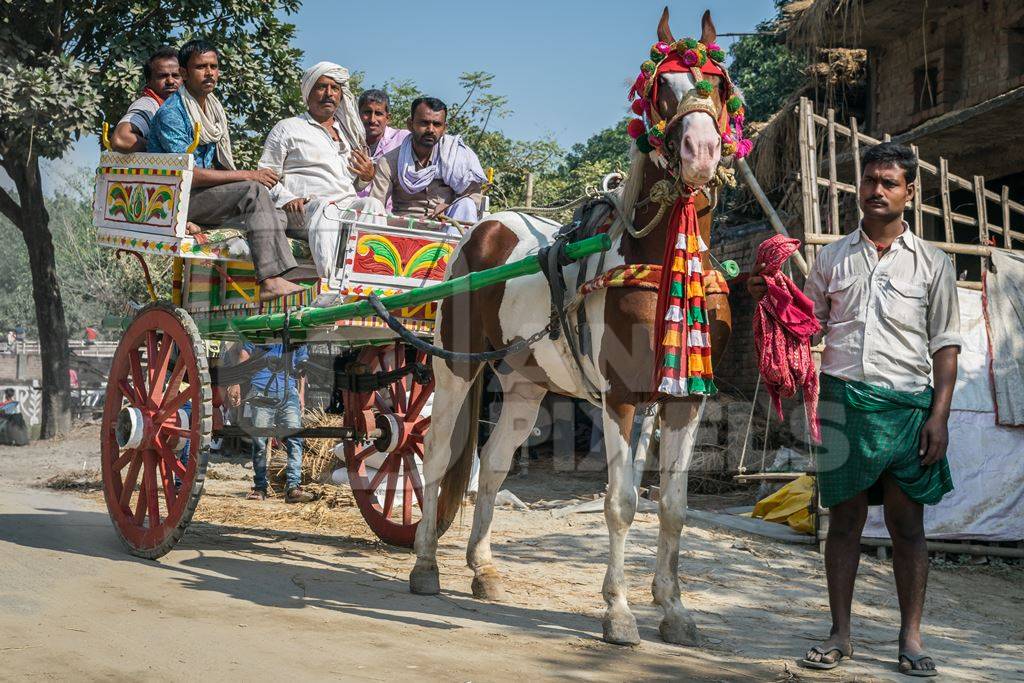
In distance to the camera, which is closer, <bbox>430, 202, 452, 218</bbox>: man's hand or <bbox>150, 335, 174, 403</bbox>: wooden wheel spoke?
<bbox>150, 335, 174, 403</bbox>: wooden wheel spoke

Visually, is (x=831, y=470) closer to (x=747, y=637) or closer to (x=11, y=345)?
(x=747, y=637)

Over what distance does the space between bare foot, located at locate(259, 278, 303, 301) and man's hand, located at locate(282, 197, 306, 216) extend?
0.47 meters

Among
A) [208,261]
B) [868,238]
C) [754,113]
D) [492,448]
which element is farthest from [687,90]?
[754,113]

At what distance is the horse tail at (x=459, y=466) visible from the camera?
5477mm

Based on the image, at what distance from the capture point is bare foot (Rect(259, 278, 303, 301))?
5578mm

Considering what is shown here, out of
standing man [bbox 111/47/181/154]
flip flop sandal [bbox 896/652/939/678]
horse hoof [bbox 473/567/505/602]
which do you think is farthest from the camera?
standing man [bbox 111/47/181/154]

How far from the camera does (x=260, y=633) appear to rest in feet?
13.2

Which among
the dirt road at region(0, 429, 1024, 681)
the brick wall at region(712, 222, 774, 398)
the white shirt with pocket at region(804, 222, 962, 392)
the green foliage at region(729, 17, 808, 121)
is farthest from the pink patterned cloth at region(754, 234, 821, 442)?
the green foliage at region(729, 17, 808, 121)

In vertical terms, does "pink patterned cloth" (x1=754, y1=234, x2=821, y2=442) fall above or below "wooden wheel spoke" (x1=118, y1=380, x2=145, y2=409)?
above

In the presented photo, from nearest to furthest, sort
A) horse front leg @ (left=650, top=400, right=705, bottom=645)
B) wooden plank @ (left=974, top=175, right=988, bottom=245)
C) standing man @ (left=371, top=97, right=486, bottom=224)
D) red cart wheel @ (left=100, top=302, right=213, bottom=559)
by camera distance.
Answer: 1. horse front leg @ (left=650, top=400, right=705, bottom=645)
2. red cart wheel @ (left=100, top=302, right=213, bottom=559)
3. standing man @ (left=371, top=97, right=486, bottom=224)
4. wooden plank @ (left=974, top=175, right=988, bottom=245)

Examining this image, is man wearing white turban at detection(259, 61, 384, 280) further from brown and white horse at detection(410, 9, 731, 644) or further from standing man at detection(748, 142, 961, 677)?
standing man at detection(748, 142, 961, 677)

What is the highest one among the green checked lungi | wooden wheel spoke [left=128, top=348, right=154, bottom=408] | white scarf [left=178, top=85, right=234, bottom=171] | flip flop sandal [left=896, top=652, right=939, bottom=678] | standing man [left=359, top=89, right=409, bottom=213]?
standing man [left=359, top=89, right=409, bottom=213]

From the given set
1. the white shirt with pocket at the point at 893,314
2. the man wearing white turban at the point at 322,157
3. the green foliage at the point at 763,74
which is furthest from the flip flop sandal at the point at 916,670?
the green foliage at the point at 763,74

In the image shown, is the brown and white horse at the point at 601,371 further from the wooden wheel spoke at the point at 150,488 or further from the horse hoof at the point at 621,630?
the wooden wheel spoke at the point at 150,488
